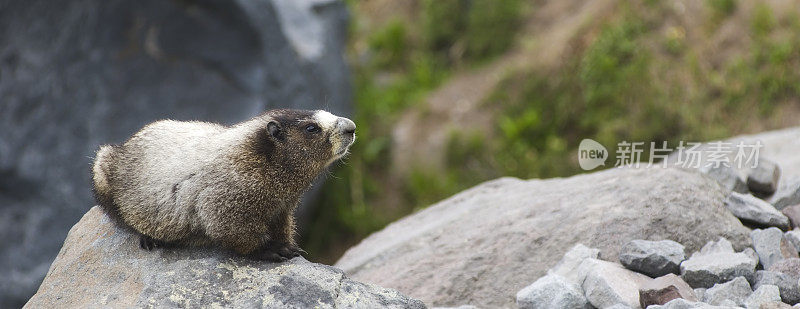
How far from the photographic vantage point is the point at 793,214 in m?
6.19

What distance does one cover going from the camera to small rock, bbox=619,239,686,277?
5.42m

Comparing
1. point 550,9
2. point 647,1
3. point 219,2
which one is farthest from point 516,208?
point 550,9

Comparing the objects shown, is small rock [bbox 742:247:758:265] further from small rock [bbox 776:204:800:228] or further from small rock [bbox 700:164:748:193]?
small rock [bbox 700:164:748:193]

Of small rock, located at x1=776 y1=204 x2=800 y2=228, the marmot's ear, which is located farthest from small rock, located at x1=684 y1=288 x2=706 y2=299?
the marmot's ear

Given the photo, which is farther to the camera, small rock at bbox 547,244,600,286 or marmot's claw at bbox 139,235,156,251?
small rock at bbox 547,244,600,286

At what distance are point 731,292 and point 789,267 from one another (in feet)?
1.71

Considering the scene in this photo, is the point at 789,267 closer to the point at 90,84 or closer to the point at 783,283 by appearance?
the point at 783,283

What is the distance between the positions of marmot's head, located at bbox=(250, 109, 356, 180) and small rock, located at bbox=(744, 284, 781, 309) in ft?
8.42

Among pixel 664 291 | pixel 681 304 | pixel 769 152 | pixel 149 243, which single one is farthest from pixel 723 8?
pixel 149 243

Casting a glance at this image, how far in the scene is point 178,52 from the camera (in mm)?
10336

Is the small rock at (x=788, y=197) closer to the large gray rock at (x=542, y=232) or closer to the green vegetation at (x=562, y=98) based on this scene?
the large gray rock at (x=542, y=232)

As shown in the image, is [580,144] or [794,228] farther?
[580,144]

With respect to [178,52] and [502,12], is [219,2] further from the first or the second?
[502,12]

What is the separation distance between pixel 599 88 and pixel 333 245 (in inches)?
178
